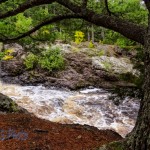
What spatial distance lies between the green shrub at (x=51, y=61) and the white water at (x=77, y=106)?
7.77 feet

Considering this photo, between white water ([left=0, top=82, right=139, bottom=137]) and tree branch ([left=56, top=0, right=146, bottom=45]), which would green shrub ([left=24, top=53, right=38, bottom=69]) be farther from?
tree branch ([left=56, top=0, right=146, bottom=45])

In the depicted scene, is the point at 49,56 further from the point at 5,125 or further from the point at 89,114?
the point at 5,125

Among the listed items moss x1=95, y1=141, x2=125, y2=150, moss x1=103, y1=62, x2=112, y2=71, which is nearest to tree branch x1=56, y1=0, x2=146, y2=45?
moss x1=95, y1=141, x2=125, y2=150

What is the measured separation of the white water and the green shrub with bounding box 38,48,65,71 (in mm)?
2369

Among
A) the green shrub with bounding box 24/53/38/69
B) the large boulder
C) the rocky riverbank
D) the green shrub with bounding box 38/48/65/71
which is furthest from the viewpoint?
the green shrub with bounding box 24/53/38/69

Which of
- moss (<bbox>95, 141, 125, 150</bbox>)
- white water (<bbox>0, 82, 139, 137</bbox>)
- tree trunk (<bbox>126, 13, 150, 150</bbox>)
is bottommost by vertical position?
white water (<bbox>0, 82, 139, 137</bbox>)

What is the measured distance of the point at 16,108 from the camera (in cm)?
864

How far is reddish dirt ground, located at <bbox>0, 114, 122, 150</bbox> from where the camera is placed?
4734 millimetres

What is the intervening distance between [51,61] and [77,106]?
259 inches

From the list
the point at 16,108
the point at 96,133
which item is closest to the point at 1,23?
the point at 16,108

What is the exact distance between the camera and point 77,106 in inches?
505

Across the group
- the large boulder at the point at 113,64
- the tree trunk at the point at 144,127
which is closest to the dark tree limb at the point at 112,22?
the tree trunk at the point at 144,127

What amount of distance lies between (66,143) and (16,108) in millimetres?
4052

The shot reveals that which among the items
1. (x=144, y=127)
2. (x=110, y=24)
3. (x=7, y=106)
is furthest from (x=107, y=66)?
(x=144, y=127)
